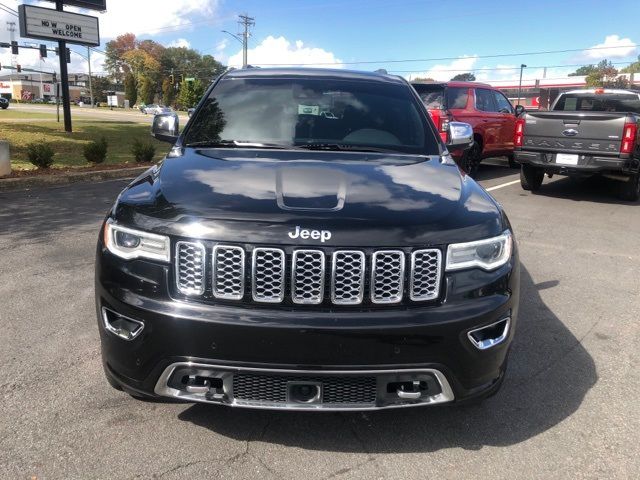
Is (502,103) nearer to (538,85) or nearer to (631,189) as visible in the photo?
(631,189)

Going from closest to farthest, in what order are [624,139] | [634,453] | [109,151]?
[634,453], [624,139], [109,151]

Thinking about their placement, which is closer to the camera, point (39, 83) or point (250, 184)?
point (250, 184)

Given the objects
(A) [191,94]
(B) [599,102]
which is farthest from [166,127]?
(A) [191,94]

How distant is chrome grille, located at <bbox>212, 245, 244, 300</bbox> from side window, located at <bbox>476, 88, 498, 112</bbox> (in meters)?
10.4

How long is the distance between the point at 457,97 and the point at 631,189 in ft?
12.3

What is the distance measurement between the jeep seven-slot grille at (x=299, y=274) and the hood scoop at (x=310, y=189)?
0.25 metres

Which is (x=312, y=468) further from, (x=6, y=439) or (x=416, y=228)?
(x=6, y=439)

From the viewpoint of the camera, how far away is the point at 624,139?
871 centimetres

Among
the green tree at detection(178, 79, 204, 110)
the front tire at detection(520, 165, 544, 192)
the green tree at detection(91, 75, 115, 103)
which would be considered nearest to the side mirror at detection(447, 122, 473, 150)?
the front tire at detection(520, 165, 544, 192)

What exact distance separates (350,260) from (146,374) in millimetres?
1002

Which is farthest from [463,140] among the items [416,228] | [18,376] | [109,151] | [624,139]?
[109,151]

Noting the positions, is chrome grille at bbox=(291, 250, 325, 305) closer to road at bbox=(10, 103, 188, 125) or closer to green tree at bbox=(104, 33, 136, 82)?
road at bbox=(10, 103, 188, 125)

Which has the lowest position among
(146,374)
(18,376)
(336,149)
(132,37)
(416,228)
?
(18,376)

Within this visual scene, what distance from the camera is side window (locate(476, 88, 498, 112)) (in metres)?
11.7
